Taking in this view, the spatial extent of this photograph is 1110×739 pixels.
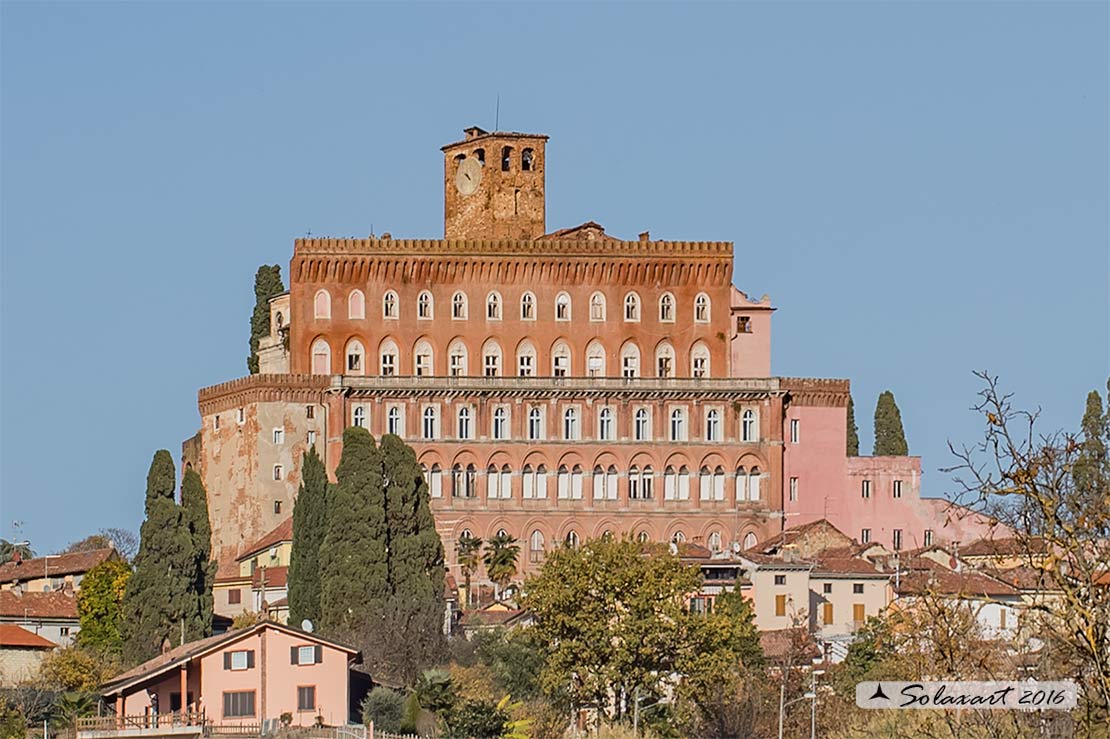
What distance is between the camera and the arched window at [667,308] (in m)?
112

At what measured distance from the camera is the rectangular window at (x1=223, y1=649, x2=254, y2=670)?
212 feet

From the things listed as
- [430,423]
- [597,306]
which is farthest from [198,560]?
[597,306]

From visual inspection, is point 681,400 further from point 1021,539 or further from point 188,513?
point 1021,539

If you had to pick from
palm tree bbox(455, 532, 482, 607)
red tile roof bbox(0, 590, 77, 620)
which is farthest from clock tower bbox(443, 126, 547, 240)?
red tile roof bbox(0, 590, 77, 620)

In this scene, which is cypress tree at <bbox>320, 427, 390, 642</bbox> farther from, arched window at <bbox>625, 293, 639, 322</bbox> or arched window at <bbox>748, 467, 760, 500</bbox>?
arched window at <bbox>625, 293, 639, 322</bbox>

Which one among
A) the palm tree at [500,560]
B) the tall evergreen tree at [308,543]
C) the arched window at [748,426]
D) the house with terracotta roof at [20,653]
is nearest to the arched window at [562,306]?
the arched window at [748,426]

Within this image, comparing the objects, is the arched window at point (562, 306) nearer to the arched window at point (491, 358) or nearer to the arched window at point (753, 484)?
the arched window at point (491, 358)

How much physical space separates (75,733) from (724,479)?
51.3 metres

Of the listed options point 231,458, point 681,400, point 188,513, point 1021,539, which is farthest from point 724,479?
point 1021,539

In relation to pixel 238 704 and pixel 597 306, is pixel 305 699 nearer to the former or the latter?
pixel 238 704

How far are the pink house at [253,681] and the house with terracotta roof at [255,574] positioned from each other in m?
29.5

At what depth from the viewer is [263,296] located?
405 feet

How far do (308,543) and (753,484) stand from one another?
27.4 meters

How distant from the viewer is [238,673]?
64625mm
